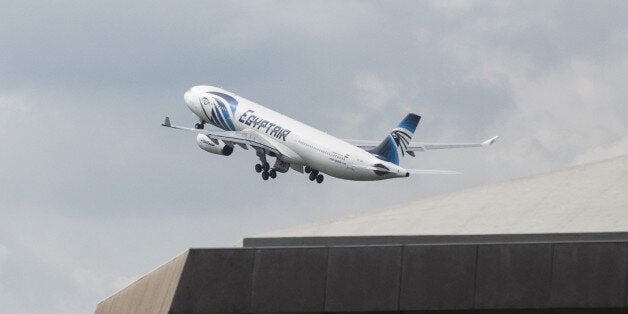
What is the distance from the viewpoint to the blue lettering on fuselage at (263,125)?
426 feet

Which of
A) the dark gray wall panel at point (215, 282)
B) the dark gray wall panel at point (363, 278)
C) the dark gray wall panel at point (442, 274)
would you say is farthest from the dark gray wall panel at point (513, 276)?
the dark gray wall panel at point (215, 282)

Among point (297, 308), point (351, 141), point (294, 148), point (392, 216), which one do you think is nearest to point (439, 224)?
point (392, 216)

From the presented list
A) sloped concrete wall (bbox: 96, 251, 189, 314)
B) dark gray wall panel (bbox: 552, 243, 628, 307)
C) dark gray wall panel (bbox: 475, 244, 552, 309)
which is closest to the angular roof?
dark gray wall panel (bbox: 552, 243, 628, 307)

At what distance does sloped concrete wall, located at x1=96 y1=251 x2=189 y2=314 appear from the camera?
49134 mm

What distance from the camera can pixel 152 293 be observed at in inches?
2174

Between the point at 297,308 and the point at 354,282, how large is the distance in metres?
1.91

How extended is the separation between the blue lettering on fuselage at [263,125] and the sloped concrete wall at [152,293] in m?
59.3

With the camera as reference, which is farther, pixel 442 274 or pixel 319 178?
pixel 319 178

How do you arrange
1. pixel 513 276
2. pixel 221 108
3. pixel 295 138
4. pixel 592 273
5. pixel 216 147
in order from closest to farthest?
pixel 592 273 < pixel 513 276 < pixel 295 138 < pixel 216 147 < pixel 221 108

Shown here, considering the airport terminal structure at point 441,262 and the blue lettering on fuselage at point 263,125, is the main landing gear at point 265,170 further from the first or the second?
the airport terminal structure at point 441,262

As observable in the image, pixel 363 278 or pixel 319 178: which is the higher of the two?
pixel 319 178

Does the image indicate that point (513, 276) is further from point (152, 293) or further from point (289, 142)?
point (289, 142)

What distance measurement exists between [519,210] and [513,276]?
20.7ft

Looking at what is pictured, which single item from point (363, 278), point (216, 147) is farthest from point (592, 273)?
point (216, 147)
